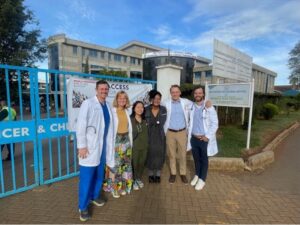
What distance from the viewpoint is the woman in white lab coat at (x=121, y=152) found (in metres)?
3.29

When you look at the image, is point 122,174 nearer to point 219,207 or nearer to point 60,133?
point 60,133

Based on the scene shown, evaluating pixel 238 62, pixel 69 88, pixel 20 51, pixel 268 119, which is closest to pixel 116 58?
pixel 20 51

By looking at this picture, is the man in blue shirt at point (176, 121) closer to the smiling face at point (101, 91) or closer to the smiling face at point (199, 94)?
the smiling face at point (199, 94)

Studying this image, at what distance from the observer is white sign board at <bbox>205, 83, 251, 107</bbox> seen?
5645 mm

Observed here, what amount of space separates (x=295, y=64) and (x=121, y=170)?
60518 millimetres

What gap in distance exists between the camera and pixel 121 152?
11.0ft

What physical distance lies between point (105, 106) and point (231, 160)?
328 centimetres

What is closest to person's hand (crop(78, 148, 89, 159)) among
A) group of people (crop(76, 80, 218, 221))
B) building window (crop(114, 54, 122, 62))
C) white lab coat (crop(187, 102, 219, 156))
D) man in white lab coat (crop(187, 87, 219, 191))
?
group of people (crop(76, 80, 218, 221))

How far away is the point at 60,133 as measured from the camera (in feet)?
12.2

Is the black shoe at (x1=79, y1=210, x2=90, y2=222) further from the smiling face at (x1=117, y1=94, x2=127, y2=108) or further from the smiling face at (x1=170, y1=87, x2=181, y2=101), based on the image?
the smiling face at (x1=170, y1=87, x2=181, y2=101)

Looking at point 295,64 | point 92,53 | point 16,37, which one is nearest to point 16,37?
point 16,37

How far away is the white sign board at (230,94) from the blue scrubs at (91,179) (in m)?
4.26

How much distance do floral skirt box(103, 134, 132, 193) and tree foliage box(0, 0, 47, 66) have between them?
573 inches

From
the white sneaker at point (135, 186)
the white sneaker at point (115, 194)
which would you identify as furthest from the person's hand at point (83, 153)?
the white sneaker at point (135, 186)
